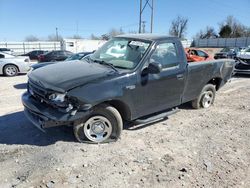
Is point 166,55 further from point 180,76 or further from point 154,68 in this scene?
point 154,68

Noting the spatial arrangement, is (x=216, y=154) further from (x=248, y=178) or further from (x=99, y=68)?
(x=99, y=68)

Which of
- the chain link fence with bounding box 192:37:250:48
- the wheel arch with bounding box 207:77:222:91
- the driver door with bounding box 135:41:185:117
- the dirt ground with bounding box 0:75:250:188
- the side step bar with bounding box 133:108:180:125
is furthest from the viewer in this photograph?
the chain link fence with bounding box 192:37:250:48

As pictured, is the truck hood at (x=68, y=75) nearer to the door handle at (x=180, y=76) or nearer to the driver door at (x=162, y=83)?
the driver door at (x=162, y=83)

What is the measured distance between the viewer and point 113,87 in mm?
3877

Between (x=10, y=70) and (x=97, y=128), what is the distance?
9732mm

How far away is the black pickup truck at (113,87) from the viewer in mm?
3648

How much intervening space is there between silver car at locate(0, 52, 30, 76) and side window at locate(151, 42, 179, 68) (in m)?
9.59

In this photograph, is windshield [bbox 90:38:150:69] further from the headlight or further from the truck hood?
the headlight

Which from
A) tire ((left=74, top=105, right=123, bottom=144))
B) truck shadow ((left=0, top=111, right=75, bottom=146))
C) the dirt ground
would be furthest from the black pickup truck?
truck shadow ((left=0, top=111, right=75, bottom=146))

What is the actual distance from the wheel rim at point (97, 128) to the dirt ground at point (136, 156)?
0.49 feet

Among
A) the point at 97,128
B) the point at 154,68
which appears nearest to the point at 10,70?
the point at 97,128

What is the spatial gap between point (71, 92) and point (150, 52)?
5.54ft

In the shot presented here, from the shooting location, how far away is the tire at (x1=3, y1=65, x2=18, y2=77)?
12008mm

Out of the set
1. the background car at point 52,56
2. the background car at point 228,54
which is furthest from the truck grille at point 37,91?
the background car at point 52,56
